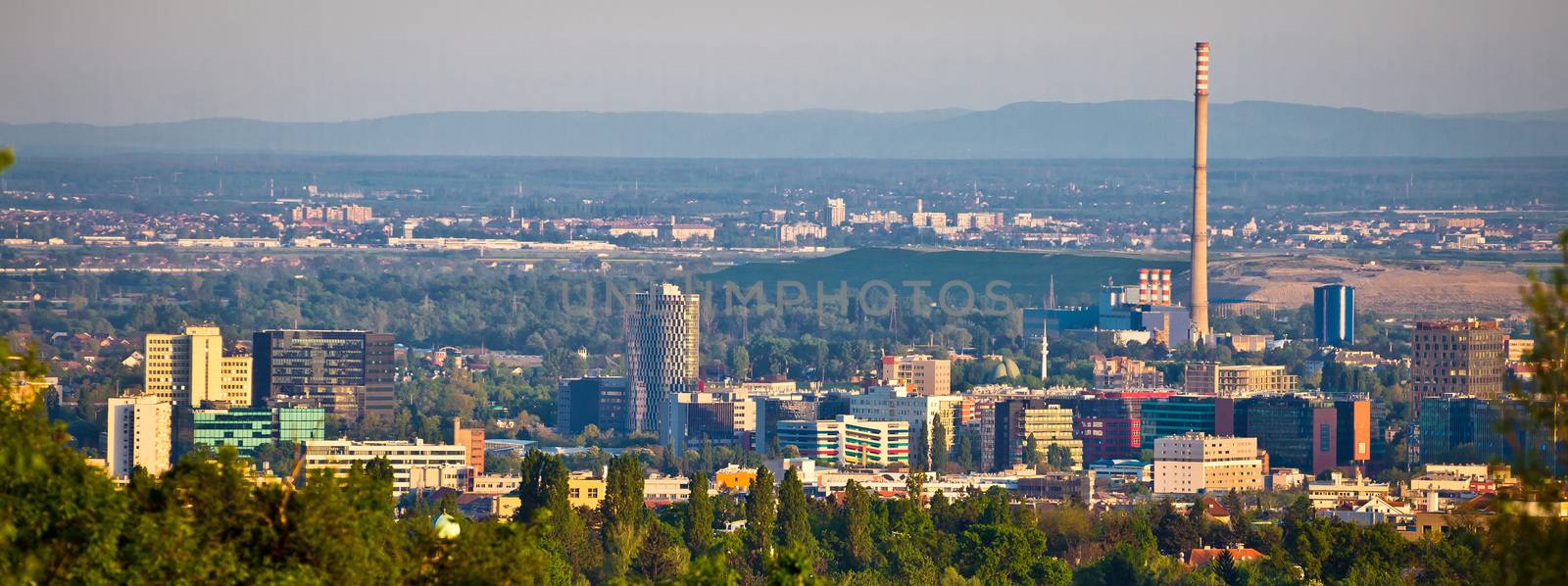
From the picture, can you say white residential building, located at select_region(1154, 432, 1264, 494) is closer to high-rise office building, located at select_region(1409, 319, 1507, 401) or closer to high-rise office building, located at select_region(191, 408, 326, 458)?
high-rise office building, located at select_region(1409, 319, 1507, 401)

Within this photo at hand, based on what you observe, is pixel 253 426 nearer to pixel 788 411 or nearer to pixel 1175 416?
pixel 788 411

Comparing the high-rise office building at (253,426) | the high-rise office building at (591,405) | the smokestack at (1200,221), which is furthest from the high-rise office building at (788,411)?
the smokestack at (1200,221)

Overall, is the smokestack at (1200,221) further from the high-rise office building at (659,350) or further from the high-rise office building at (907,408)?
the high-rise office building at (907,408)

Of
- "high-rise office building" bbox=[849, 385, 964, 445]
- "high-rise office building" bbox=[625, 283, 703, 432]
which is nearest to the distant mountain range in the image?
"high-rise office building" bbox=[625, 283, 703, 432]

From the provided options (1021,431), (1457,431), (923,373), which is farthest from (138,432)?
(923,373)

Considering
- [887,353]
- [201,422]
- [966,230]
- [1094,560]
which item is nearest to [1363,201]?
Result: [966,230]

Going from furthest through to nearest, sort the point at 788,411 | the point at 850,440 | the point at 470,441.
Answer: the point at 788,411 < the point at 850,440 < the point at 470,441
